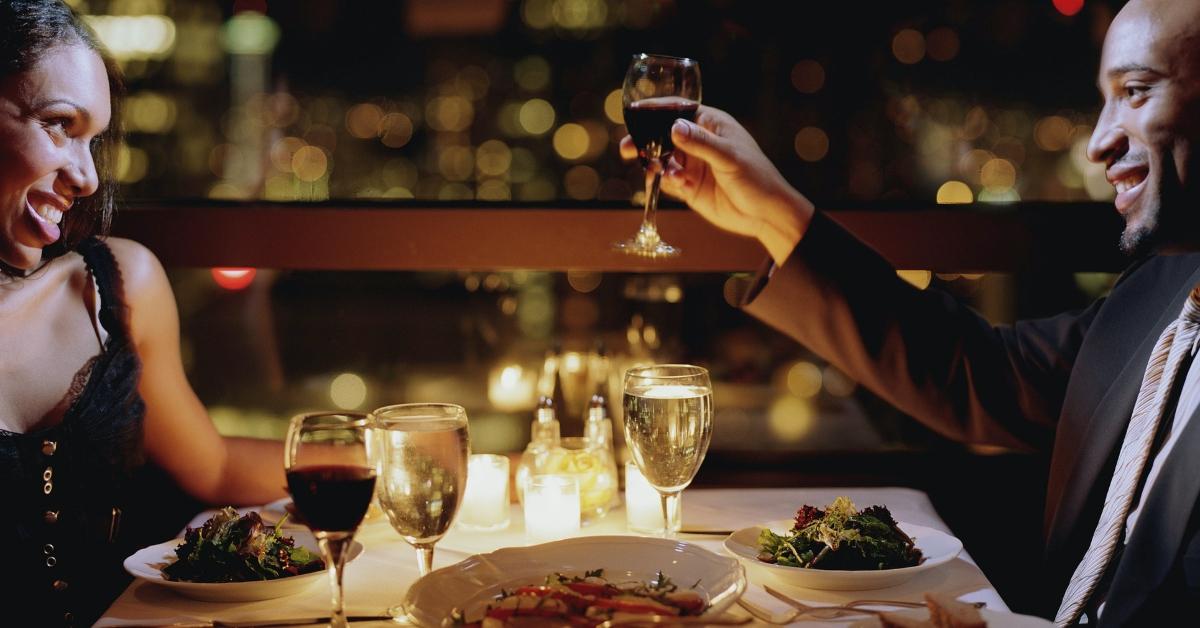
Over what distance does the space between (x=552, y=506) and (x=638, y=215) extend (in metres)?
0.98

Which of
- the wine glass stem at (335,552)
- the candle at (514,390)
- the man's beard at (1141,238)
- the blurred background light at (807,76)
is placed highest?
the blurred background light at (807,76)

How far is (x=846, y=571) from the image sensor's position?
50.5 inches

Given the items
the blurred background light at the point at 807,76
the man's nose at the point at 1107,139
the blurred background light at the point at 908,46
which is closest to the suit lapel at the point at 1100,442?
the man's nose at the point at 1107,139

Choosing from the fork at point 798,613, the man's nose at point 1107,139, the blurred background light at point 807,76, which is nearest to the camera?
the fork at point 798,613

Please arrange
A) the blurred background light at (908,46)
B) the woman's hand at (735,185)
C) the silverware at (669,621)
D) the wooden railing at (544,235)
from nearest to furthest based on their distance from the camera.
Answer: the silverware at (669,621), the woman's hand at (735,185), the wooden railing at (544,235), the blurred background light at (908,46)

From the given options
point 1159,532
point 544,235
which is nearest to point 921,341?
point 1159,532

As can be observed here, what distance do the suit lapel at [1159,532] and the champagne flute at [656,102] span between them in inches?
29.9

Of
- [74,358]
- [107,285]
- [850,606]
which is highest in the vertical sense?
[107,285]

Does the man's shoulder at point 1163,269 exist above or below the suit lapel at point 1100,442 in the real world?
above

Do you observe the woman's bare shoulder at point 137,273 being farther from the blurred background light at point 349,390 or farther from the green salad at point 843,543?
the blurred background light at point 349,390

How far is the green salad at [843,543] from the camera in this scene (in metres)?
1.33

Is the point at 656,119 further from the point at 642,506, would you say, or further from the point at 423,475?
the point at 423,475

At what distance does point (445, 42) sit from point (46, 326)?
5439mm

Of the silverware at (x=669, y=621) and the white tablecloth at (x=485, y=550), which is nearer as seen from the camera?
the silverware at (x=669, y=621)
